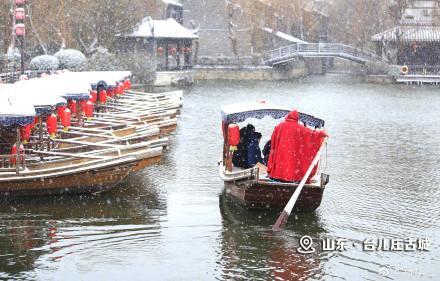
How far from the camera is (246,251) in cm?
1238

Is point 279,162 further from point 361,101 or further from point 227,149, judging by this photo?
point 361,101

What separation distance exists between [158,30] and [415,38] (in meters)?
17.7

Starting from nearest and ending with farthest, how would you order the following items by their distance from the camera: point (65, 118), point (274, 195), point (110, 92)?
point (274, 195)
point (65, 118)
point (110, 92)

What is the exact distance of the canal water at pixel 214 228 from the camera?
11.5 metres

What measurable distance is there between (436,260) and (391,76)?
42341mm

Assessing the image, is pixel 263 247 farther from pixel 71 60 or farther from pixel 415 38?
pixel 415 38

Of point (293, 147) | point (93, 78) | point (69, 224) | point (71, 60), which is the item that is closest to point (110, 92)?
point (93, 78)

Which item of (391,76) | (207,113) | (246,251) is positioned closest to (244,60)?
(391,76)

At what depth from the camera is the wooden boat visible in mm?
13977

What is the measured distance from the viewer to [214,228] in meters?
13.8

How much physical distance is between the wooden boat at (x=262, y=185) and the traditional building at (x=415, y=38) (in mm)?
42275

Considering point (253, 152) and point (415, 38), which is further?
point (415, 38)

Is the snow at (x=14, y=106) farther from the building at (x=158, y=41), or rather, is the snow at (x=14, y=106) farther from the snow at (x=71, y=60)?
the building at (x=158, y=41)

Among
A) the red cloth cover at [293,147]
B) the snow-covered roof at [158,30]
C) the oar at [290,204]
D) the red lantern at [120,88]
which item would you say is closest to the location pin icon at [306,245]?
the oar at [290,204]
